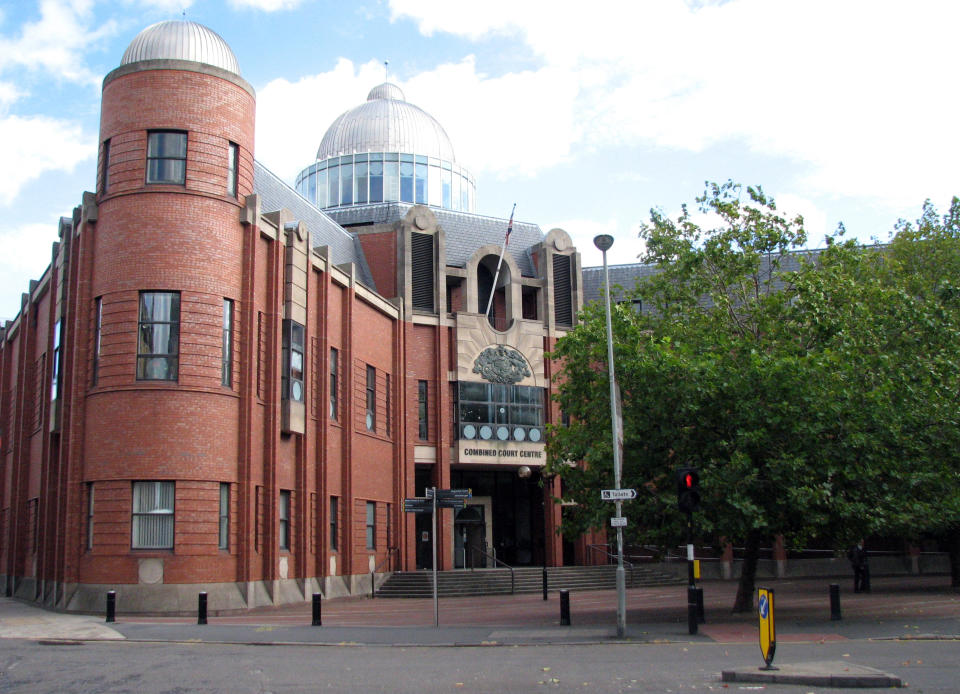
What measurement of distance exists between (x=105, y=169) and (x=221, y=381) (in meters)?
6.82

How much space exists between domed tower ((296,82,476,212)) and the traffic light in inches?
1369

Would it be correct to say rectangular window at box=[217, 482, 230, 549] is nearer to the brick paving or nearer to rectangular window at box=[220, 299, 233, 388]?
the brick paving

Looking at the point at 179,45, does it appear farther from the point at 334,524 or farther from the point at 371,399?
the point at 334,524

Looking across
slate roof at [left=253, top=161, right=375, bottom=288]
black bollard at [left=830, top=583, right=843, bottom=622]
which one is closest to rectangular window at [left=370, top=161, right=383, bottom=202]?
slate roof at [left=253, top=161, right=375, bottom=288]

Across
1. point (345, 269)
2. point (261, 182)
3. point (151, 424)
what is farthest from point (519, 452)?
point (151, 424)

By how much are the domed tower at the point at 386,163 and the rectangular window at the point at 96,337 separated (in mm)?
24839

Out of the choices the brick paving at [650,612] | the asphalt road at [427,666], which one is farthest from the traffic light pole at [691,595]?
the asphalt road at [427,666]

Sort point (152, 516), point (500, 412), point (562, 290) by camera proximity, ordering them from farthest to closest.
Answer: point (562, 290), point (500, 412), point (152, 516)

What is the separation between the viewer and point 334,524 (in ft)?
106

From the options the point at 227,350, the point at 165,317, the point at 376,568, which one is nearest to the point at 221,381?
the point at 227,350

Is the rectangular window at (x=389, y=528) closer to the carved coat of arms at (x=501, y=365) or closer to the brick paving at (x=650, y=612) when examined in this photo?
the brick paving at (x=650, y=612)

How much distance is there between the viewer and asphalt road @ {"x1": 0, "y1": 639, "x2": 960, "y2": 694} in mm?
11805

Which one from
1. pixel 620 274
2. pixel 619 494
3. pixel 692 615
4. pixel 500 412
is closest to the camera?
pixel 692 615

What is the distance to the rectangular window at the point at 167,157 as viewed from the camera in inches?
1041
